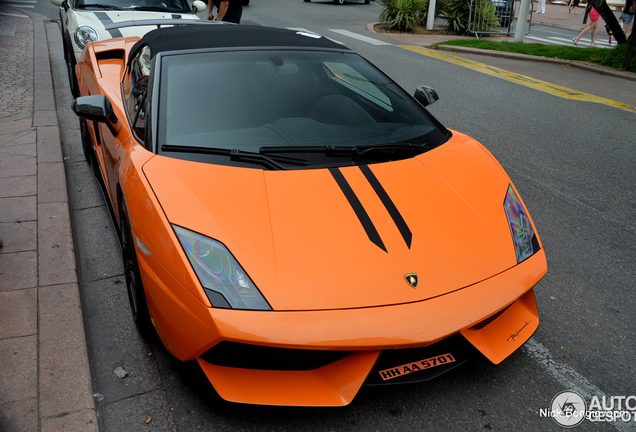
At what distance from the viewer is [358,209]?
2.40m

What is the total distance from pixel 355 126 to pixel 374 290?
4.19 feet

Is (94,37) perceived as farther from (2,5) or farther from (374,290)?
(2,5)

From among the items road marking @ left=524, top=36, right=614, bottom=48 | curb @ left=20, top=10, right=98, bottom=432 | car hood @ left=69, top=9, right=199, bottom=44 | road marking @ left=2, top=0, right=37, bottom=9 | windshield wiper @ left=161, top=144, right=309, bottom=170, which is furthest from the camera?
road marking @ left=2, top=0, right=37, bottom=9

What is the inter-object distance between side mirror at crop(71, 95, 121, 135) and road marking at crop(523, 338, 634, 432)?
8.56ft

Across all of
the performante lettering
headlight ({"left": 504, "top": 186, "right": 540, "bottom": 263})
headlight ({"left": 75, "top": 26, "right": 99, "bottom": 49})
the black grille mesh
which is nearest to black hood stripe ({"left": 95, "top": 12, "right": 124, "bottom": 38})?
headlight ({"left": 75, "top": 26, "right": 99, "bottom": 49})

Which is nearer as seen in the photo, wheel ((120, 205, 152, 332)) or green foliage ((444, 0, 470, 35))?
wheel ((120, 205, 152, 332))

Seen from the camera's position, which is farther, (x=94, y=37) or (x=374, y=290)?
(x=94, y=37)

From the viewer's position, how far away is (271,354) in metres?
2.01

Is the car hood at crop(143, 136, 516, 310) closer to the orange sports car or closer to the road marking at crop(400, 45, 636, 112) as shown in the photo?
the orange sports car

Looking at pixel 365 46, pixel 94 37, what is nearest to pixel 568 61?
pixel 365 46

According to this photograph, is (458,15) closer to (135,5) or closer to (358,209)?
(135,5)

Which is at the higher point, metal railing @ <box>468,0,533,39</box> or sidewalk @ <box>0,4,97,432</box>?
metal railing @ <box>468,0,533,39</box>

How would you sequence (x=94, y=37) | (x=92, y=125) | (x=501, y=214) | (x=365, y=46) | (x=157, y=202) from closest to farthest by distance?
(x=157, y=202) < (x=501, y=214) < (x=92, y=125) < (x=94, y=37) < (x=365, y=46)

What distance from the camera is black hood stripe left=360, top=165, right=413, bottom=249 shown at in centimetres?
234
